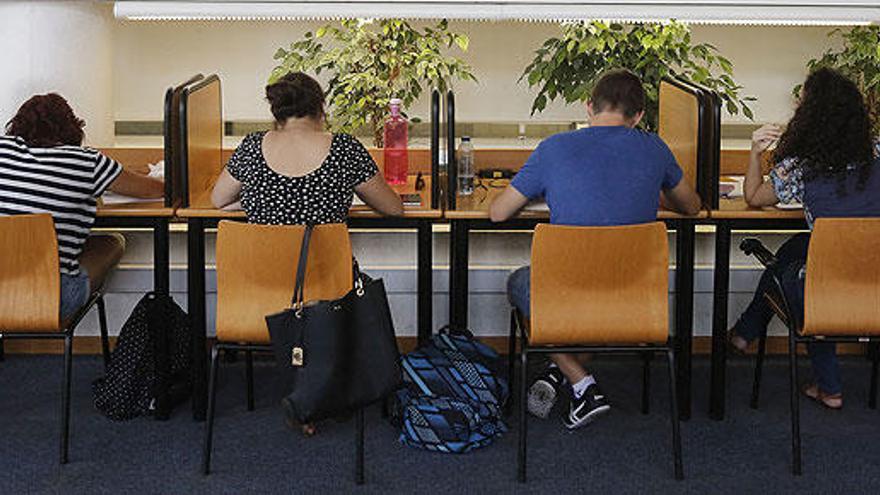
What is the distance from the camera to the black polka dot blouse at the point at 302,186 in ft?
10.9

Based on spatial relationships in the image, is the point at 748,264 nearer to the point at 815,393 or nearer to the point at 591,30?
the point at 815,393

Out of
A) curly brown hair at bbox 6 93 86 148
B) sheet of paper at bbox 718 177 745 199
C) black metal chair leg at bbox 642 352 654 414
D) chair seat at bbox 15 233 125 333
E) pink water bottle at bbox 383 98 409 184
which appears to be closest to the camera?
curly brown hair at bbox 6 93 86 148

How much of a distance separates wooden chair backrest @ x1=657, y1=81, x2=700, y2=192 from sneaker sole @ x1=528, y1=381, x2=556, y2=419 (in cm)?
72

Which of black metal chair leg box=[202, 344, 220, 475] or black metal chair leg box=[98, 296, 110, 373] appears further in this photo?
black metal chair leg box=[98, 296, 110, 373]

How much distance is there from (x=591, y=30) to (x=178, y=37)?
10.9 ft

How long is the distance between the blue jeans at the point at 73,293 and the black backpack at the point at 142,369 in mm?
200

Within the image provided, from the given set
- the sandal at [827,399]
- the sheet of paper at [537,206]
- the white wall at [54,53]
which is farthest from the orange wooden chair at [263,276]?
the white wall at [54,53]

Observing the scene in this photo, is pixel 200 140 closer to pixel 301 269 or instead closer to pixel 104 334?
pixel 104 334

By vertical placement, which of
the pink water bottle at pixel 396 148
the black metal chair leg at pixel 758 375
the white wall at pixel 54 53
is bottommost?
the black metal chair leg at pixel 758 375

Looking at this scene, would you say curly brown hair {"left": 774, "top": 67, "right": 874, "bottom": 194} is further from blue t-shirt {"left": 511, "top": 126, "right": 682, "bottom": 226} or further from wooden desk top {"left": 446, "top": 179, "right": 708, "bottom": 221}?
blue t-shirt {"left": 511, "top": 126, "right": 682, "bottom": 226}

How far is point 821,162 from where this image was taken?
3.44 meters

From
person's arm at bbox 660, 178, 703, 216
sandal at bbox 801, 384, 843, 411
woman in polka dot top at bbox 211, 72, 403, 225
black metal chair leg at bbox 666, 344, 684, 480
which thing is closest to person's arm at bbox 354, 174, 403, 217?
woman in polka dot top at bbox 211, 72, 403, 225

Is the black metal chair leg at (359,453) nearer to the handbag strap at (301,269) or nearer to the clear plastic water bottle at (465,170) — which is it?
the handbag strap at (301,269)

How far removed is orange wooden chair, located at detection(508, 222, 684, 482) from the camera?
3.10 m
